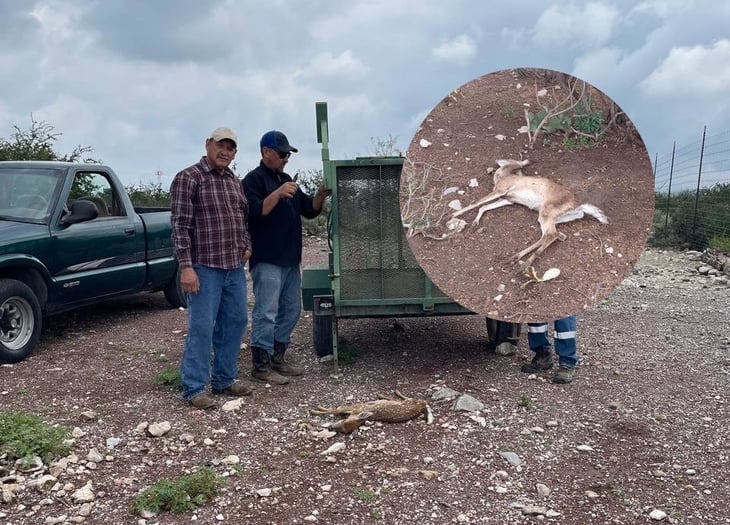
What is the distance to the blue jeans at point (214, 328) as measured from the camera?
5055mm

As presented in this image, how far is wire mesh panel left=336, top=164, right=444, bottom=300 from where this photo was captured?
5.73 meters

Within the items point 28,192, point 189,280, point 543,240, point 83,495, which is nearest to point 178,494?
point 83,495

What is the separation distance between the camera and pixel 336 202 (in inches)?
224

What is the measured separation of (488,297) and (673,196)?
15.7 m

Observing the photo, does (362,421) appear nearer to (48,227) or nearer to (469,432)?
(469,432)

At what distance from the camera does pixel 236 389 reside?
17.8 ft

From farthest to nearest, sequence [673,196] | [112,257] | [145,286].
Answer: [673,196], [145,286], [112,257]

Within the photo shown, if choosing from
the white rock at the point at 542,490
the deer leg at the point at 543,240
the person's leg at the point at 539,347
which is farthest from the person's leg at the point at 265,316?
the white rock at the point at 542,490

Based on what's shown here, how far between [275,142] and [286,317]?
151 centimetres

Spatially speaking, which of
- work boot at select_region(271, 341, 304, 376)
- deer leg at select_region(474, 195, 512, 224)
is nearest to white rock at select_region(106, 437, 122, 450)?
work boot at select_region(271, 341, 304, 376)

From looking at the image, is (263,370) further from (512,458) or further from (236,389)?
(512,458)

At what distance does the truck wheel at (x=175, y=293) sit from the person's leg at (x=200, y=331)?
4103 millimetres

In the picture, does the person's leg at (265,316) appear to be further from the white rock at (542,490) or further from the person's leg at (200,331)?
the white rock at (542,490)

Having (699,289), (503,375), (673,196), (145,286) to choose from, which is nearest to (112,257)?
(145,286)
